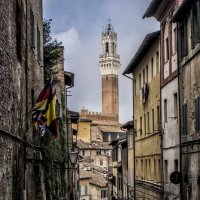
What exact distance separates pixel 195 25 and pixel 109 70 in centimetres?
15452

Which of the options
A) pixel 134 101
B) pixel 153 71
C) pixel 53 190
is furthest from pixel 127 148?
pixel 53 190

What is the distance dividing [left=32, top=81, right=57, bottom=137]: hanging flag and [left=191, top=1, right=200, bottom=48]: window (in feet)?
19.7

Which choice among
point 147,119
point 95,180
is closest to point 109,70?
point 95,180

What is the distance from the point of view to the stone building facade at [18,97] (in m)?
12.6

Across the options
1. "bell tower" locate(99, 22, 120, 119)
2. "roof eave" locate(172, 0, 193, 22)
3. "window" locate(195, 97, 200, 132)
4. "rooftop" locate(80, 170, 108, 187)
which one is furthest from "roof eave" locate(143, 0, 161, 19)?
"bell tower" locate(99, 22, 120, 119)

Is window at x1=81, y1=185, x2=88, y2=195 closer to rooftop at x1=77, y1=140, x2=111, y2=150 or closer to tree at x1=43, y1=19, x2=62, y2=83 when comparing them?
rooftop at x1=77, y1=140, x2=111, y2=150

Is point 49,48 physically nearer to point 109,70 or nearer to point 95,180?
point 95,180

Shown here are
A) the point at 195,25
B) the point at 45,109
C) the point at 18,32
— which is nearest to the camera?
the point at 18,32

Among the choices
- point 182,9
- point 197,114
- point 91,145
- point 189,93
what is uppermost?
point 182,9

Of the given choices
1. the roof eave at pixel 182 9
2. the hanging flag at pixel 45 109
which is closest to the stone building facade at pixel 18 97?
the hanging flag at pixel 45 109

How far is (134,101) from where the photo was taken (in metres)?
40.0

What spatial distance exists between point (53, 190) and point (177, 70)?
23.1ft

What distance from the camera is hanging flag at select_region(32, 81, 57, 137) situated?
15336mm

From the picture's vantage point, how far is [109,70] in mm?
174125
